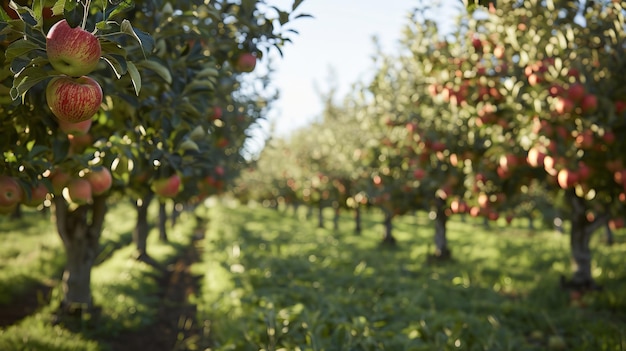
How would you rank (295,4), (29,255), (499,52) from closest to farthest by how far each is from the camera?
(295,4) → (499,52) → (29,255)

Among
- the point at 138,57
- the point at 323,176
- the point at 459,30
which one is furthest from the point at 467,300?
the point at 323,176

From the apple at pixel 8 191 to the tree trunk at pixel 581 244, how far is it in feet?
30.0

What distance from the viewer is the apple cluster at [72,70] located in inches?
67.9

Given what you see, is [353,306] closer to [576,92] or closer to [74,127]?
[576,92]

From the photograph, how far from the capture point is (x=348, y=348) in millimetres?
3980

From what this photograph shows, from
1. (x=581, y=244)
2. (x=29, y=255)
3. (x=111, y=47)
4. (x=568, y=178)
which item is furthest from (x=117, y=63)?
(x=29, y=255)

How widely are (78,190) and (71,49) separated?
5.04 ft

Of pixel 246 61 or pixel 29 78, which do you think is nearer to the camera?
pixel 29 78

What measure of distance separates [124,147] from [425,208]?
1077 centimetres

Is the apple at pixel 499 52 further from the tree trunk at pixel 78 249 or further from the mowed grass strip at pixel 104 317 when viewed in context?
the mowed grass strip at pixel 104 317

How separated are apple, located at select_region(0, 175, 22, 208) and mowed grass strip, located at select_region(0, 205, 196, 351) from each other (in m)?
3.17

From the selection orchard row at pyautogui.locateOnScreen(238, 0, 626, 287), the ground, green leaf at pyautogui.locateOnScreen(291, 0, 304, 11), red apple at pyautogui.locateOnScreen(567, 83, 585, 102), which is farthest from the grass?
green leaf at pyautogui.locateOnScreen(291, 0, 304, 11)

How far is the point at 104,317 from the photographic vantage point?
729 cm

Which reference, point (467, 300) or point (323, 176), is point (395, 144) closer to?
point (467, 300)
